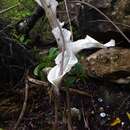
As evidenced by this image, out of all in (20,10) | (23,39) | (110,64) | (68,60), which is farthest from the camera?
(20,10)

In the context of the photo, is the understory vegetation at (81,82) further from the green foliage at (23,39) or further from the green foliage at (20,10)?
the green foliage at (20,10)

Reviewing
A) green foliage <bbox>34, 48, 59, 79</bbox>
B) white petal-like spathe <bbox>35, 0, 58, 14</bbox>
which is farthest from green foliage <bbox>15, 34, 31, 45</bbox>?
white petal-like spathe <bbox>35, 0, 58, 14</bbox>

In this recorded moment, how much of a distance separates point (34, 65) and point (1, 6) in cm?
93

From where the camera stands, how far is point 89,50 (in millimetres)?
2201

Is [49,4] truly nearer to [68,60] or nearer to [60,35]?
[60,35]

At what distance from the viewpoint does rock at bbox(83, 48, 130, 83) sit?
195 cm

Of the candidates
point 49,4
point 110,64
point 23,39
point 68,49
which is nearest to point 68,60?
point 68,49

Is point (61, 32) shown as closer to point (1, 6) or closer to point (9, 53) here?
point (9, 53)

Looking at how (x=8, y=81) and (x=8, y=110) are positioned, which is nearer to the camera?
(x=8, y=110)

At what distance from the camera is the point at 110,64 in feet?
6.49

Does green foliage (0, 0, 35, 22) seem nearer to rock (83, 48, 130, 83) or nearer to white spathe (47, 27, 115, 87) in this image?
rock (83, 48, 130, 83)

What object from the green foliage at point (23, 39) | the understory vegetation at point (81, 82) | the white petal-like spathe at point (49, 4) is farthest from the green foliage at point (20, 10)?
the white petal-like spathe at point (49, 4)

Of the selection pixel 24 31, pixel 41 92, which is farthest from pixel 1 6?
pixel 41 92

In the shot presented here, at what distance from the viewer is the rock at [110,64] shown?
1.95m
